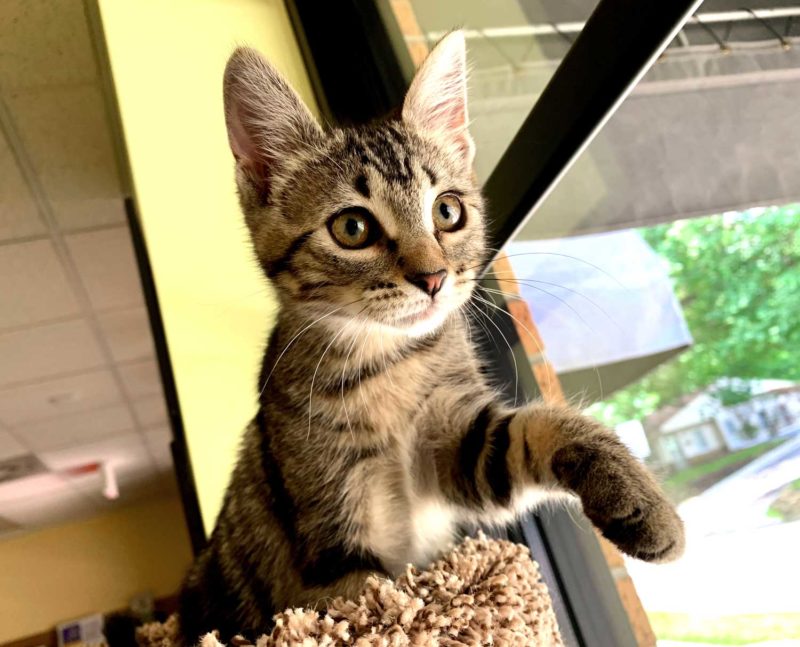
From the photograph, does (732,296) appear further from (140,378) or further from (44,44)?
(140,378)

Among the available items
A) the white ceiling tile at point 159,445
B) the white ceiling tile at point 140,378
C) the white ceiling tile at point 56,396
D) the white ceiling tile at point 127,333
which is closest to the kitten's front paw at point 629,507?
the white ceiling tile at point 127,333

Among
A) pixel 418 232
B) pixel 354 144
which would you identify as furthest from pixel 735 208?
pixel 354 144

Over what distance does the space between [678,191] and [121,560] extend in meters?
4.96

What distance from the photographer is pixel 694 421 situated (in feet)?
2.53

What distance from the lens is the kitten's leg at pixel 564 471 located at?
0.52 m

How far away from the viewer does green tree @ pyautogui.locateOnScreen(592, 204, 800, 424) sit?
0.65 m

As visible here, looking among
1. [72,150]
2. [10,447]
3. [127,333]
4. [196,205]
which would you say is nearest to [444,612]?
[196,205]

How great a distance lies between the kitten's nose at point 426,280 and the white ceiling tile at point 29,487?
4037 millimetres

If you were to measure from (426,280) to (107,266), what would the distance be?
1973mm

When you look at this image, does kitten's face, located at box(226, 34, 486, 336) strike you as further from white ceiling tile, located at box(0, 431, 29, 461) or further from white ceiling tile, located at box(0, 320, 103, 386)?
white ceiling tile, located at box(0, 431, 29, 461)

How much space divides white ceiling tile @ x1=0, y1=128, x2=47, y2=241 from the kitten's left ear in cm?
136

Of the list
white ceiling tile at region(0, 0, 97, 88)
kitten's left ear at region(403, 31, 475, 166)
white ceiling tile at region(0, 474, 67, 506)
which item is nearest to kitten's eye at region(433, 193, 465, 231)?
kitten's left ear at region(403, 31, 475, 166)

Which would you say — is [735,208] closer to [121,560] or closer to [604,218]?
[604,218]

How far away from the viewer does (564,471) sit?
2.00 ft
